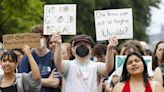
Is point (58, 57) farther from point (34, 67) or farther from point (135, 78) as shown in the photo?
point (135, 78)

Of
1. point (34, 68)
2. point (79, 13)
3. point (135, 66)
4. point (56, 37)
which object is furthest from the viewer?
point (79, 13)

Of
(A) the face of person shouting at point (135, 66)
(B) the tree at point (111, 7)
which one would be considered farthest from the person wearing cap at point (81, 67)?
(B) the tree at point (111, 7)

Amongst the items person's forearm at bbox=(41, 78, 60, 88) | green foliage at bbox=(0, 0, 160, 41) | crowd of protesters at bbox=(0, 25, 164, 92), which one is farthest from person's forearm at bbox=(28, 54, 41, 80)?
green foliage at bbox=(0, 0, 160, 41)

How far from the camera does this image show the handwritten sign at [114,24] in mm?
7832

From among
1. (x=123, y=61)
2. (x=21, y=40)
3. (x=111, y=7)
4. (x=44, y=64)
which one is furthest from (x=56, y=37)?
(x=111, y=7)

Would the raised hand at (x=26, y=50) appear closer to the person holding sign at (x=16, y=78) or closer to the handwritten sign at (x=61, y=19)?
the person holding sign at (x=16, y=78)

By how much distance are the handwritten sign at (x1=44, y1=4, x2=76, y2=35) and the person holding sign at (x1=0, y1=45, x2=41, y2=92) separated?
56 centimetres

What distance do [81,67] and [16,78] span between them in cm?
76

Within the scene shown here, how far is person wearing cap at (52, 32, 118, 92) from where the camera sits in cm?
729

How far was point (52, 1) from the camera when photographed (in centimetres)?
2644

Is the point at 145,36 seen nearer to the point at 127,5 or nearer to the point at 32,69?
the point at 127,5

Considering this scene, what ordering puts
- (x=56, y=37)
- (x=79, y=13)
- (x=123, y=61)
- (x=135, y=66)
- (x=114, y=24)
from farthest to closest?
(x=79, y=13) → (x=114, y=24) → (x=123, y=61) → (x=56, y=37) → (x=135, y=66)

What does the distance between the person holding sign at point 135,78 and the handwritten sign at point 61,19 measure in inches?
39.5

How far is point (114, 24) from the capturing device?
7961 millimetres
